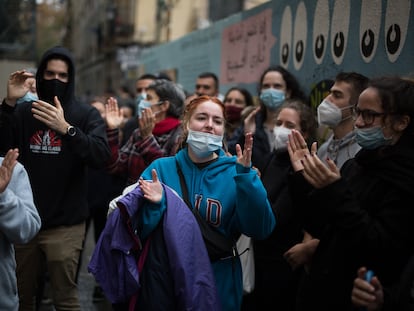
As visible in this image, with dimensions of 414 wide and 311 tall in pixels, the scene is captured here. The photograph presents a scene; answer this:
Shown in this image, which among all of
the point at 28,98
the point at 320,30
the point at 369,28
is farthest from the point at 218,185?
the point at 320,30

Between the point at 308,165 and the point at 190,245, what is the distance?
79 centimetres

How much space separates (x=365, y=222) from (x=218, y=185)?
3.28 feet

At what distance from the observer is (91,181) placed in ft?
22.7

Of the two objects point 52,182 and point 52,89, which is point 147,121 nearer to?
point 52,89

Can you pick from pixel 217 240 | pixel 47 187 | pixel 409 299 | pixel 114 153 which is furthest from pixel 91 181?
pixel 409 299

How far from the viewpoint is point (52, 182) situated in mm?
4648

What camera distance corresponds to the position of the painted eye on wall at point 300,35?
21.0 feet

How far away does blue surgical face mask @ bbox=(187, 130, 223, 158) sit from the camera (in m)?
3.80

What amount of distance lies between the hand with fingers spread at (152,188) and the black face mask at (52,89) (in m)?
1.60

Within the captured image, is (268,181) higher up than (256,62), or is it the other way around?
(256,62)

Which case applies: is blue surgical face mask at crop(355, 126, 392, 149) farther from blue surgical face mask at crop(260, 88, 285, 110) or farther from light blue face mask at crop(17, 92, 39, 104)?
light blue face mask at crop(17, 92, 39, 104)

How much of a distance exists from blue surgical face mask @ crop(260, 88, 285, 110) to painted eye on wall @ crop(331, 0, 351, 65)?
587 mm

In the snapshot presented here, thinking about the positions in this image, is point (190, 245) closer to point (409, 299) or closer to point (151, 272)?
point (151, 272)

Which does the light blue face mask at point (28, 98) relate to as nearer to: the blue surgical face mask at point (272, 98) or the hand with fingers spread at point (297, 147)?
the blue surgical face mask at point (272, 98)
